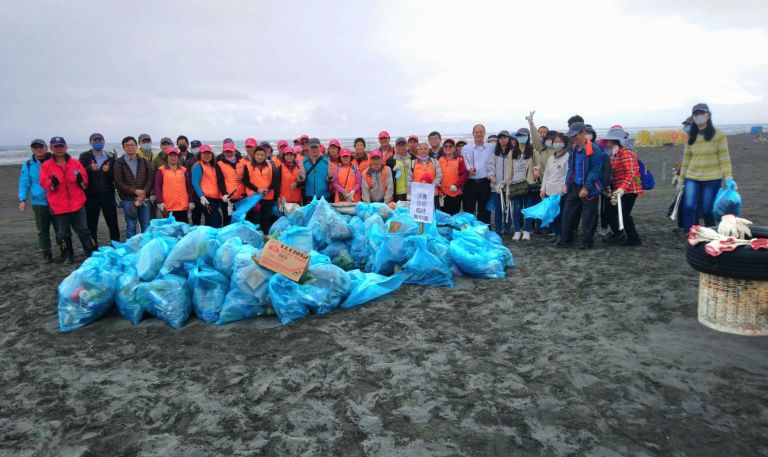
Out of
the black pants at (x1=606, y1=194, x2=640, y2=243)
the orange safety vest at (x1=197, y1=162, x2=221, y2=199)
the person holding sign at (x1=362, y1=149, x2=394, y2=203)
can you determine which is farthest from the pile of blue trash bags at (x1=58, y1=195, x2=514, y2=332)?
the black pants at (x1=606, y1=194, x2=640, y2=243)

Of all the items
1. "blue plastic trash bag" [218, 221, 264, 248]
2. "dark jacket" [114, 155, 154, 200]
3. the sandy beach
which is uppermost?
"dark jacket" [114, 155, 154, 200]

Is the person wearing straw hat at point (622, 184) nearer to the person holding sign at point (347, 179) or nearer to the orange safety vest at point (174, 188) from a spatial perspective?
the person holding sign at point (347, 179)

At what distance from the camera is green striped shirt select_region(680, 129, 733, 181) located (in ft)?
19.1

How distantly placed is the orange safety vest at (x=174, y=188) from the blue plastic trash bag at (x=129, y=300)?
2.32m

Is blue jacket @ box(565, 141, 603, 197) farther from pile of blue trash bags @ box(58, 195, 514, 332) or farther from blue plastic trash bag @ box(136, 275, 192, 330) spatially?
blue plastic trash bag @ box(136, 275, 192, 330)

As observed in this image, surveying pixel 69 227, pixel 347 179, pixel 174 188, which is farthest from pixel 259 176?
pixel 69 227

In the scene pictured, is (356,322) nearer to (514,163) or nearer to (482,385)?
(482,385)

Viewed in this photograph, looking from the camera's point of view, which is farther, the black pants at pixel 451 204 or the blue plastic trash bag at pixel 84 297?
the black pants at pixel 451 204

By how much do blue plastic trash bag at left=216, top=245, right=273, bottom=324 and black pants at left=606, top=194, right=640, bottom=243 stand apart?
496cm

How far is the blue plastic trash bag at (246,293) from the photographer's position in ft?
14.1

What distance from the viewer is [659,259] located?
5.76 meters

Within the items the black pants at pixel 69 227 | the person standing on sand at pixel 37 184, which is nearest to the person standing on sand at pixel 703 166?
the black pants at pixel 69 227

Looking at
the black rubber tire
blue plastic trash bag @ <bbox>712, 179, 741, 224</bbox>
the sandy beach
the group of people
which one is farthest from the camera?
the group of people

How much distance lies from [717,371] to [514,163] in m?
4.53
